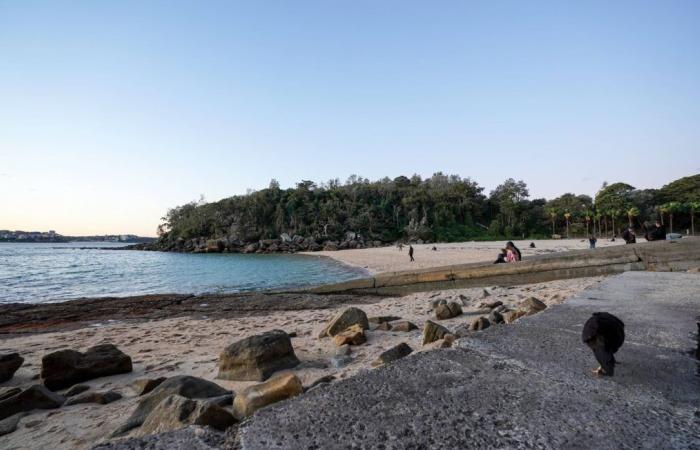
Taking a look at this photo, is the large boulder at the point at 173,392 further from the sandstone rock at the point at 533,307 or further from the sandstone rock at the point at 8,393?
the sandstone rock at the point at 533,307

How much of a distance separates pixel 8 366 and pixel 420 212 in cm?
7574

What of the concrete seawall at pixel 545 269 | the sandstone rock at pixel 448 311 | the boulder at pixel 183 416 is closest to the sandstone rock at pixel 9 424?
the boulder at pixel 183 416

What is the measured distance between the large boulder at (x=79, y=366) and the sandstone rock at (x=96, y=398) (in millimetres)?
→ 768

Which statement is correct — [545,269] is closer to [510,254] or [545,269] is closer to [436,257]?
[510,254]

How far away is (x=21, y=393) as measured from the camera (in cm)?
430

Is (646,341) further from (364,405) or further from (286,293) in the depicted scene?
(286,293)

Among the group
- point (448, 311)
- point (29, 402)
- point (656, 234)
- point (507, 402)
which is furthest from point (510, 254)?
point (29, 402)

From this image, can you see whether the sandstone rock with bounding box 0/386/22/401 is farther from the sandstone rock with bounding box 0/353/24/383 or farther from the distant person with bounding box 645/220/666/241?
the distant person with bounding box 645/220/666/241

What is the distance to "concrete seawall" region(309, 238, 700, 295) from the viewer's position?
877 cm

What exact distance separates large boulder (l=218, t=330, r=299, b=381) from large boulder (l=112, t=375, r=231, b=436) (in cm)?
70

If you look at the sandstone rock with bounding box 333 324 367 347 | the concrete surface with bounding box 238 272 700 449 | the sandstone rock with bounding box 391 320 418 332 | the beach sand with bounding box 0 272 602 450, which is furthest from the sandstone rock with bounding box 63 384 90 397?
the sandstone rock with bounding box 391 320 418 332

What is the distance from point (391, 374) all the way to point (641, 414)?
1332 millimetres

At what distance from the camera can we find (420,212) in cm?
7844

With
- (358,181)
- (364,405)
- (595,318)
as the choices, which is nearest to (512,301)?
(595,318)
